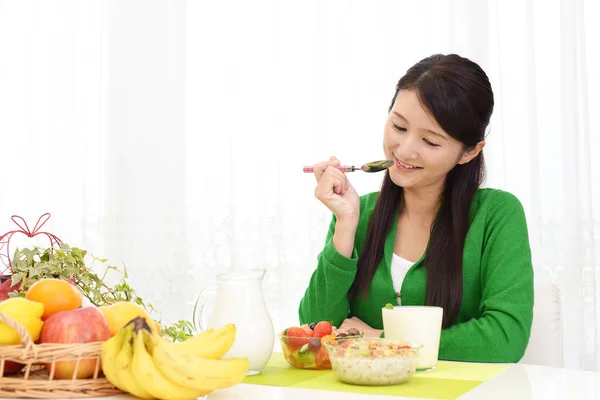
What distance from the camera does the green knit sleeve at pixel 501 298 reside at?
1.58m

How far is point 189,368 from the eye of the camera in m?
0.95

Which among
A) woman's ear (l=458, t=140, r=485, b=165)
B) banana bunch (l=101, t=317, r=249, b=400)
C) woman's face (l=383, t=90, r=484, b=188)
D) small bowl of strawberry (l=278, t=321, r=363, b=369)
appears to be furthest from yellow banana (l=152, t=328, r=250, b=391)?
woman's ear (l=458, t=140, r=485, b=165)

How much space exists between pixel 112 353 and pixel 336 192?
992 mm

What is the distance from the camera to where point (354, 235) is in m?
1.89

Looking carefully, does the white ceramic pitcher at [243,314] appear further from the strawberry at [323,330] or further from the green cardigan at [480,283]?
the green cardigan at [480,283]

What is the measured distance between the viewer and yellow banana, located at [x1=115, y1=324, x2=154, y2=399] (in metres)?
0.96

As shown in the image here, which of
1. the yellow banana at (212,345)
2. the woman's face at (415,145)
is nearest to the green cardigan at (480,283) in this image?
the woman's face at (415,145)

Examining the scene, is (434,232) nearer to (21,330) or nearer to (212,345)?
(212,345)

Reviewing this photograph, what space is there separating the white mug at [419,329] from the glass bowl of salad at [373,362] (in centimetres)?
12

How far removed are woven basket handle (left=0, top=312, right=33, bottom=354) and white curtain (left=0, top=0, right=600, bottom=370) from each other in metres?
1.94

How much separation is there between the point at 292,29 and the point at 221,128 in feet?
1.57

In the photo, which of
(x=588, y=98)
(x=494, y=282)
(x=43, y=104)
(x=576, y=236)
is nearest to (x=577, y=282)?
(x=576, y=236)

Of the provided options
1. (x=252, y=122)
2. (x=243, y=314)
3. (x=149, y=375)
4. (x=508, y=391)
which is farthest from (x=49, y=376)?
(x=252, y=122)

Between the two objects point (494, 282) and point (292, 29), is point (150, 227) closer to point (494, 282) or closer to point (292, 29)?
point (292, 29)
